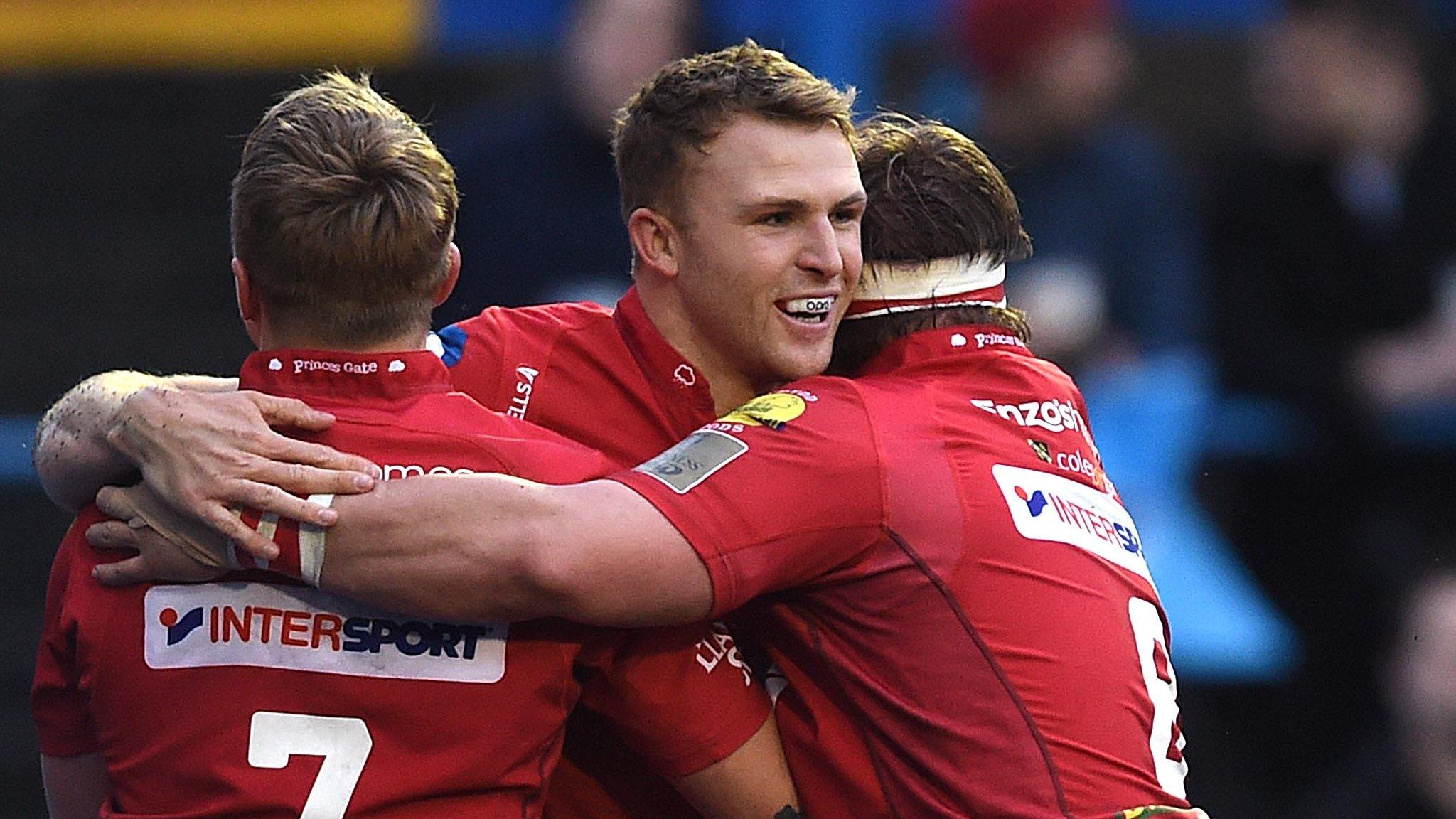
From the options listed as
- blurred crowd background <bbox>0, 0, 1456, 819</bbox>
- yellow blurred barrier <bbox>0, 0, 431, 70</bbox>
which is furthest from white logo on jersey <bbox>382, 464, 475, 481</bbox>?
yellow blurred barrier <bbox>0, 0, 431, 70</bbox>

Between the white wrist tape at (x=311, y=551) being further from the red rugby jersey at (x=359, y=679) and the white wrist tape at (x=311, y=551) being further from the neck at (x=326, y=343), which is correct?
the neck at (x=326, y=343)

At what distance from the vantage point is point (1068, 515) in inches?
133

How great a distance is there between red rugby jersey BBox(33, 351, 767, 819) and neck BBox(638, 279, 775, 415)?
46cm

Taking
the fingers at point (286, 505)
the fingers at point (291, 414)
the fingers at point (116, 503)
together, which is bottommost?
the fingers at point (116, 503)

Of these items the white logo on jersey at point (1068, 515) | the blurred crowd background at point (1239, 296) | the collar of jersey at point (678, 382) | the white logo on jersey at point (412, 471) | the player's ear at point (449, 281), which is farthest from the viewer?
the blurred crowd background at point (1239, 296)

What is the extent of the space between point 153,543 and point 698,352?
3.31 ft

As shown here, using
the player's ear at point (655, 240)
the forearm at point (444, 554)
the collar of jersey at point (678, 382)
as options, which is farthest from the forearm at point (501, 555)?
the player's ear at point (655, 240)

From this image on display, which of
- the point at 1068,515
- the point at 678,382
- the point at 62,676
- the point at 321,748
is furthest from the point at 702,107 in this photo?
the point at 62,676

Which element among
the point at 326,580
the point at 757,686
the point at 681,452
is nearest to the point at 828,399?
the point at 681,452

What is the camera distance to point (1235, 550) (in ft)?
24.5

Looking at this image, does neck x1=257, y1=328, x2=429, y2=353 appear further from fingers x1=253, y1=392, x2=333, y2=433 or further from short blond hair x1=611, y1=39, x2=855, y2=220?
short blond hair x1=611, y1=39, x2=855, y2=220

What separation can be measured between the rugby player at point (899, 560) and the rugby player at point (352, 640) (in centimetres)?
10

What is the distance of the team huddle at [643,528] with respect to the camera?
3014 millimetres

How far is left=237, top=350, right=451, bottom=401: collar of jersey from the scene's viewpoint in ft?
10.1
